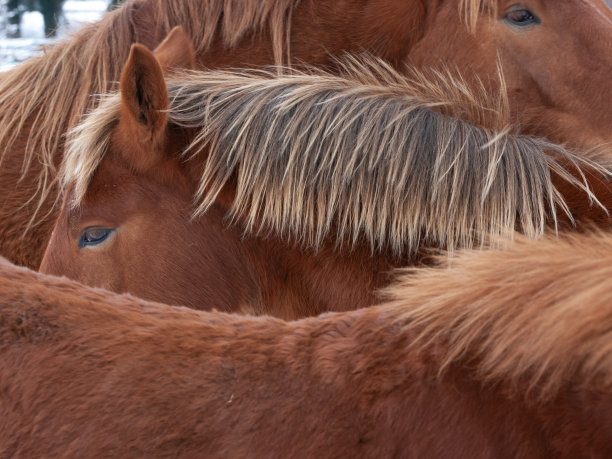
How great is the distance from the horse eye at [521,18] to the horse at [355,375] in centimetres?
185

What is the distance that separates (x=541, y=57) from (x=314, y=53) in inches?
35.8

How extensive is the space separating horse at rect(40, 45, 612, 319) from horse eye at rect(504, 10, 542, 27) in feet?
2.99

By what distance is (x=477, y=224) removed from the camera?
6.50ft

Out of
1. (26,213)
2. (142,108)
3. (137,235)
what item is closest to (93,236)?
(137,235)

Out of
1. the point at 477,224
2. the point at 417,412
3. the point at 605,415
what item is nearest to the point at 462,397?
the point at 417,412

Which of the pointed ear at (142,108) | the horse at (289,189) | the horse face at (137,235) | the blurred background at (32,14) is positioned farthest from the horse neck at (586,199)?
the blurred background at (32,14)

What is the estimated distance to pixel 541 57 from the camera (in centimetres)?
300

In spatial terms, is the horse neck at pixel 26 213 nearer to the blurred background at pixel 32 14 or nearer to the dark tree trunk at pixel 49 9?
the blurred background at pixel 32 14

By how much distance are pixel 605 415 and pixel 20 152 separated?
8.63ft

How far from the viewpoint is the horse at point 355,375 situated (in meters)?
1.22

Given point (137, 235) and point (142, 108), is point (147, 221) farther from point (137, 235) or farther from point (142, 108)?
point (142, 108)

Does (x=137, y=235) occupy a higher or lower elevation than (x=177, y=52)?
lower

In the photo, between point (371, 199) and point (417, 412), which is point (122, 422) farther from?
point (371, 199)

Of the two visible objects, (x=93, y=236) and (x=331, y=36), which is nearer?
(x=93, y=236)
